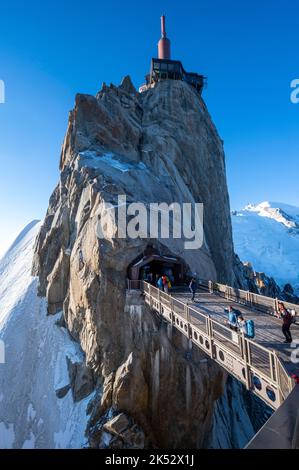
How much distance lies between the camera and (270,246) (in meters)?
152

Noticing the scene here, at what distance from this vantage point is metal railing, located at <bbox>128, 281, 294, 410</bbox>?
6.27 metres

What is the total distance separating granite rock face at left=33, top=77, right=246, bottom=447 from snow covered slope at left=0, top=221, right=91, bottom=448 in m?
1.73

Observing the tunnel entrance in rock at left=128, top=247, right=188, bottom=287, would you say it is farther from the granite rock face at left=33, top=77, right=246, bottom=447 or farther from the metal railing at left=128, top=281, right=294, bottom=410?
the metal railing at left=128, top=281, right=294, bottom=410

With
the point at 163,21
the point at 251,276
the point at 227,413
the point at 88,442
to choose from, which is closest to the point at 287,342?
the point at 88,442

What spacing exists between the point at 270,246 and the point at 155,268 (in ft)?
490

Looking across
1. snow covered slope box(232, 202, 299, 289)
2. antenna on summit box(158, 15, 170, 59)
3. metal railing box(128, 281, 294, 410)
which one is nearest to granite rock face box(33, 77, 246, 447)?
metal railing box(128, 281, 294, 410)

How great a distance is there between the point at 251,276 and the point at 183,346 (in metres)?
60.1

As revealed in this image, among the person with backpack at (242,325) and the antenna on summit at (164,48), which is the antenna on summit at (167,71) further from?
the person with backpack at (242,325)

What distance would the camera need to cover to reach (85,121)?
38.6 metres

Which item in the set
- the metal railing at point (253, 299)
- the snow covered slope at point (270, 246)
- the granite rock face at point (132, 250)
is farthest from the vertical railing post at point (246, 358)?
the snow covered slope at point (270, 246)

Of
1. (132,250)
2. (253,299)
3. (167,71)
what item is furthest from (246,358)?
(167,71)

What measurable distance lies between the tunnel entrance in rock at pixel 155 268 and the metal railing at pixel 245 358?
7612mm

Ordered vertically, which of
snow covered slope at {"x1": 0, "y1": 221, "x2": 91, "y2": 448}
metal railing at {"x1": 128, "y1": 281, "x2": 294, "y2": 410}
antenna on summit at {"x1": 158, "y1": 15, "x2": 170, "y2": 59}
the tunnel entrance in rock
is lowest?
snow covered slope at {"x1": 0, "y1": 221, "x2": 91, "y2": 448}

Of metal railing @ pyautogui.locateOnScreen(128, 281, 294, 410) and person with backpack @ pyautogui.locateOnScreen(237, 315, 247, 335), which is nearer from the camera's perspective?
metal railing @ pyautogui.locateOnScreen(128, 281, 294, 410)
